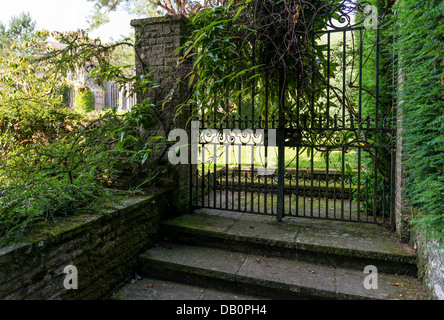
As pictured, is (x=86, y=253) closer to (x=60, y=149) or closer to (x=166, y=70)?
(x=60, y=149)

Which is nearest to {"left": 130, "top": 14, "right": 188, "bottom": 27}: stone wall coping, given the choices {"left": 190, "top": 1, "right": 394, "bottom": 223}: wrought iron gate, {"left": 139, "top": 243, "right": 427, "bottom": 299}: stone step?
{"left": 190, "top": 1, "right": 394, "bottom": 223}: wrought iron gate

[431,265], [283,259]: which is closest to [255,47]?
[283,259]

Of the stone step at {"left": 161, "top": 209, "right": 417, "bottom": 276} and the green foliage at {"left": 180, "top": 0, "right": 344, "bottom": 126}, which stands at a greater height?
the green foliage at {"left": 180, "top": 0, "right": 344, "bottom": 126}

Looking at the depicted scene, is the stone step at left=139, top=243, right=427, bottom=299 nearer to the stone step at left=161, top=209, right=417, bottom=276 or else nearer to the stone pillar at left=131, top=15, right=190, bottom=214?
the stone step at left=161, top=209, right=417, bottom=276

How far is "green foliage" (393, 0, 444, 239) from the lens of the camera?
190 cm

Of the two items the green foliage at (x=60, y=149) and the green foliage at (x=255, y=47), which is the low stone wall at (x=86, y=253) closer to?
the green foliage at (x=60, y=149)

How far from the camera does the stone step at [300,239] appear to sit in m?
2.63

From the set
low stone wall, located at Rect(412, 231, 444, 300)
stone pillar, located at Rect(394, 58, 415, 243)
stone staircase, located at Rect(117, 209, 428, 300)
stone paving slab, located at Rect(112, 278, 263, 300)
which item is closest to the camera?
low stone wall, located at Rect(412, 231, 444, 300)

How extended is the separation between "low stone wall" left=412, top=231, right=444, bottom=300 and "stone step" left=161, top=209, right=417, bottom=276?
106 millimetres

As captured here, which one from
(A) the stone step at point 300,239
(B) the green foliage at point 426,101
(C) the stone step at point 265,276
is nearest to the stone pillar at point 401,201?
(A) the stone step at point 300,239

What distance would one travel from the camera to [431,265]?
2.23 metres

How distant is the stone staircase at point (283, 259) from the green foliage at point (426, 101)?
62 centimetres

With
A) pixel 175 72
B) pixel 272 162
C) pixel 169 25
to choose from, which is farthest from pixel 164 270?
pixel 272 162

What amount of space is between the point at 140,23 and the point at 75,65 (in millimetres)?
1162
